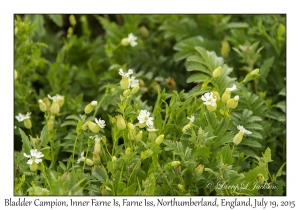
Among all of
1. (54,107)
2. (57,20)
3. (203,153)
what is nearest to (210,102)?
(203,153)

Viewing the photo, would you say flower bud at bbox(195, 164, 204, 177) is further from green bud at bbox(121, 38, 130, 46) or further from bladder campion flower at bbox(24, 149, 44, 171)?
green bud at bbox(121, 38, 130, 46)

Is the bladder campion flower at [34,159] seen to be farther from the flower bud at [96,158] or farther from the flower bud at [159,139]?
the flower bud at [159,139]

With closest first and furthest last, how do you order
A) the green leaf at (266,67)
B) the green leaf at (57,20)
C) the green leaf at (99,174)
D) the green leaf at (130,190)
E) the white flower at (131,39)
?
the green leaf at (130,190)
the green leaf at (99,174)
the green leaf at (266,67)
the white flower at (131,39)
the green leaf at (57,20)

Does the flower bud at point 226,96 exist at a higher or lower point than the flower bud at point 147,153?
higher

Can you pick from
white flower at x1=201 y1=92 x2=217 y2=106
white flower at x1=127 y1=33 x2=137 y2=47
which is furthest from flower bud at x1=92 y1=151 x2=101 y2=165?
white flower at x1=127 y1=33 x2=137 y2=47

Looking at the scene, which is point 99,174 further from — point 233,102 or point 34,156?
point 233,102

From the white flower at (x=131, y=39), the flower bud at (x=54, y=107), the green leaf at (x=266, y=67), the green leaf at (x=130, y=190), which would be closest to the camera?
the green leaf at (x=130, y=190)

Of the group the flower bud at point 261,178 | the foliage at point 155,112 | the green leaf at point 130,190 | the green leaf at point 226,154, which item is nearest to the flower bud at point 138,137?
the foliage at point 155,112
